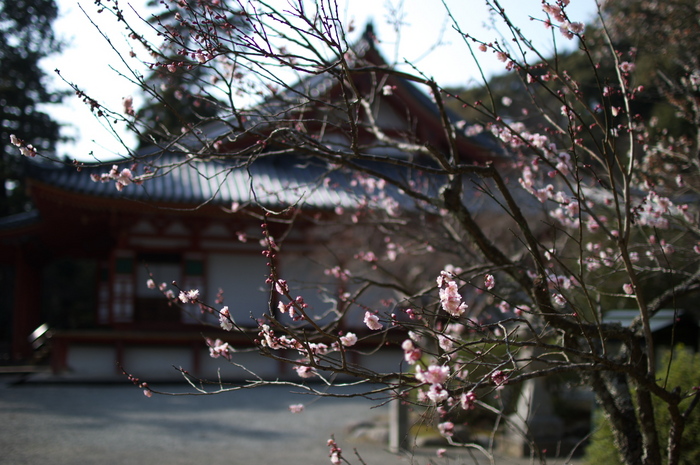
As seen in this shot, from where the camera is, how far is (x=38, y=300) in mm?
14656

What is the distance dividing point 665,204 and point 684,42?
454cm

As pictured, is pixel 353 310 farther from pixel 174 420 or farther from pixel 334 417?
pixel 174 420

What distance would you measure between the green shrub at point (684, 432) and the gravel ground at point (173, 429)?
861mm

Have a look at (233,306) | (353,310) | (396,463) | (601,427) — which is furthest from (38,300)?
(601,427)

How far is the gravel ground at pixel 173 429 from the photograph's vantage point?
561 cm

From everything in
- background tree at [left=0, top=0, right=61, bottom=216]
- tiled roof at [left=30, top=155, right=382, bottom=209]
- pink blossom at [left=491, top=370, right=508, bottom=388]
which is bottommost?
pink blossom at [left=491, top=370, right=508, bottom=388]

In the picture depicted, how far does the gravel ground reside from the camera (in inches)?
221

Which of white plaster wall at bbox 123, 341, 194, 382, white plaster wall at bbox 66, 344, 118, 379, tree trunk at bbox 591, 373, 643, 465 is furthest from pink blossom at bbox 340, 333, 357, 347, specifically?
white plaster wall at bbox 66, 344, 118, 379

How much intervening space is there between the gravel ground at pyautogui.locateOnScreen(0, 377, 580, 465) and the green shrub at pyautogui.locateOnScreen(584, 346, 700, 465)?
0.86m

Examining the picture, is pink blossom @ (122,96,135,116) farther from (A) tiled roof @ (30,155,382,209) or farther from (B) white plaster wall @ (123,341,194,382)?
(B) white plaster wall @ (123,341,194,382)

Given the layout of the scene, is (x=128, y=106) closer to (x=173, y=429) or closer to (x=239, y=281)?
(x=173, y=429)

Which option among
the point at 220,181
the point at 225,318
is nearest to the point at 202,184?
the point at 220,181

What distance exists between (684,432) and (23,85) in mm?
19906

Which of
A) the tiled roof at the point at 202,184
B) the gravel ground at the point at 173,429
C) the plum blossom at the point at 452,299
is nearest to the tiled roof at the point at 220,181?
the tiled roof at the point at 202,184
